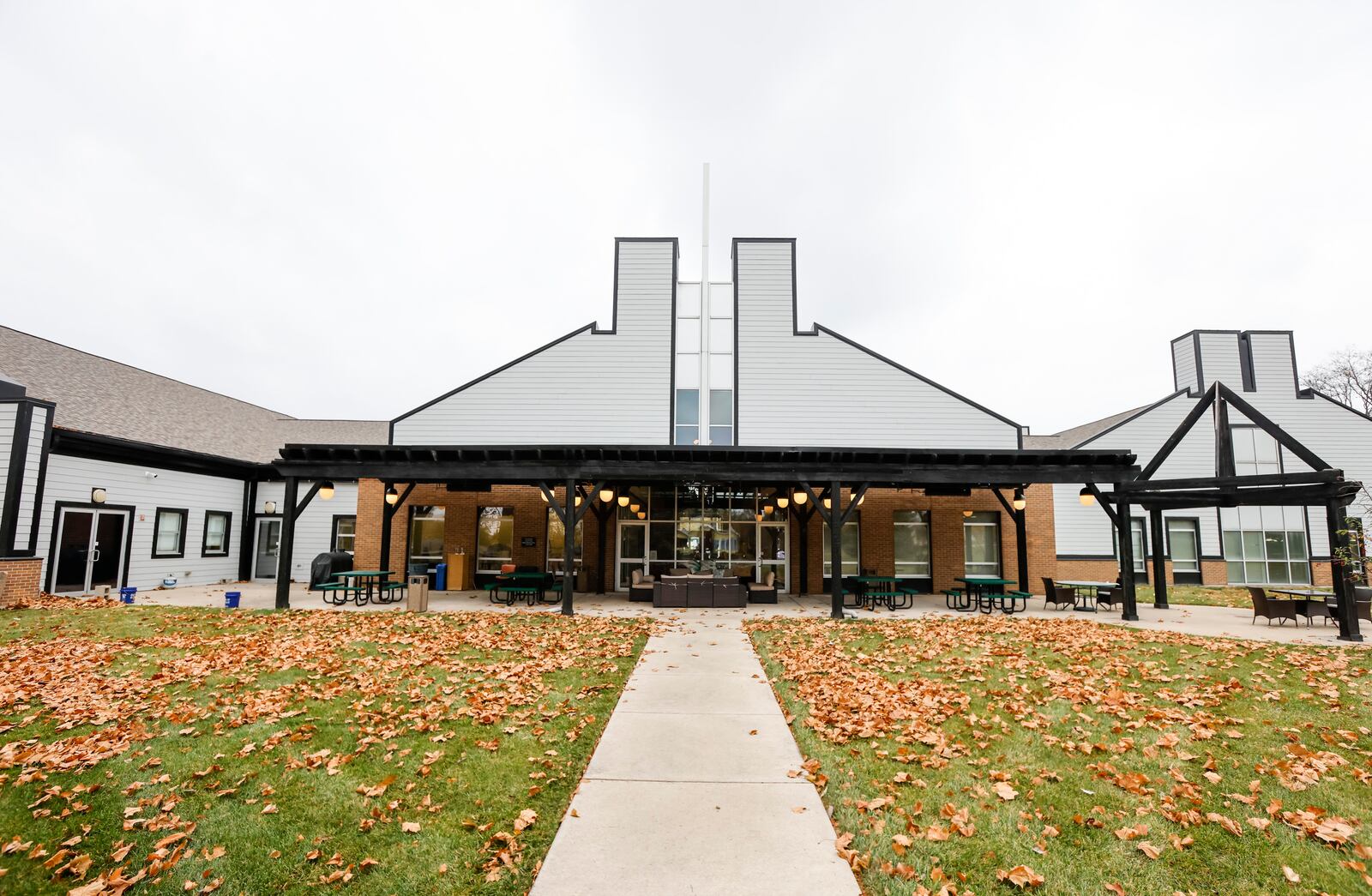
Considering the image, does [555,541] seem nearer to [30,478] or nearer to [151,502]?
[151,502]

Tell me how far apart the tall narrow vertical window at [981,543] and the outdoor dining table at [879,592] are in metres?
4.44

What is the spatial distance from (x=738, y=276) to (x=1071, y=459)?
1159cm

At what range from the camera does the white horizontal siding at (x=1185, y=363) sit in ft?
80.6

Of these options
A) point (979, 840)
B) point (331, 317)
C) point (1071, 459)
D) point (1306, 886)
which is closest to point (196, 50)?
point (979, 840)

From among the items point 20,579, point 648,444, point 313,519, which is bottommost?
point 20,579

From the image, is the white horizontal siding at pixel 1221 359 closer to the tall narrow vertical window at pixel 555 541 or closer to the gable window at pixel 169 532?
the tall narrow vertical window at pixel 555 541

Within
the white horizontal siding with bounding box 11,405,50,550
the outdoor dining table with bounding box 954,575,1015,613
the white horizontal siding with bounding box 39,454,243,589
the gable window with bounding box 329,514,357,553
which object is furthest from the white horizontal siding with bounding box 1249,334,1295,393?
the white horizontal siding with bounding box 11,405,50,550

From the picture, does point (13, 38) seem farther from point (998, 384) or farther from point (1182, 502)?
point (998, 384)

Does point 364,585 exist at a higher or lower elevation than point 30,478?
lower

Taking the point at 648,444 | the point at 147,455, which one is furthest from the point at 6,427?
the point at 648,444

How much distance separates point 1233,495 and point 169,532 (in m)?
29.9

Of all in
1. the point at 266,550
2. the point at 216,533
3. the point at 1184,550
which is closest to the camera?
the point at 216,533

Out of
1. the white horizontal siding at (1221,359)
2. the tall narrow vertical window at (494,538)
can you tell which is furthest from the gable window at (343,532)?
the white horizontal siding at (1221,359)

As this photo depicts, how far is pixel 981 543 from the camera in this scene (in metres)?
19.8
